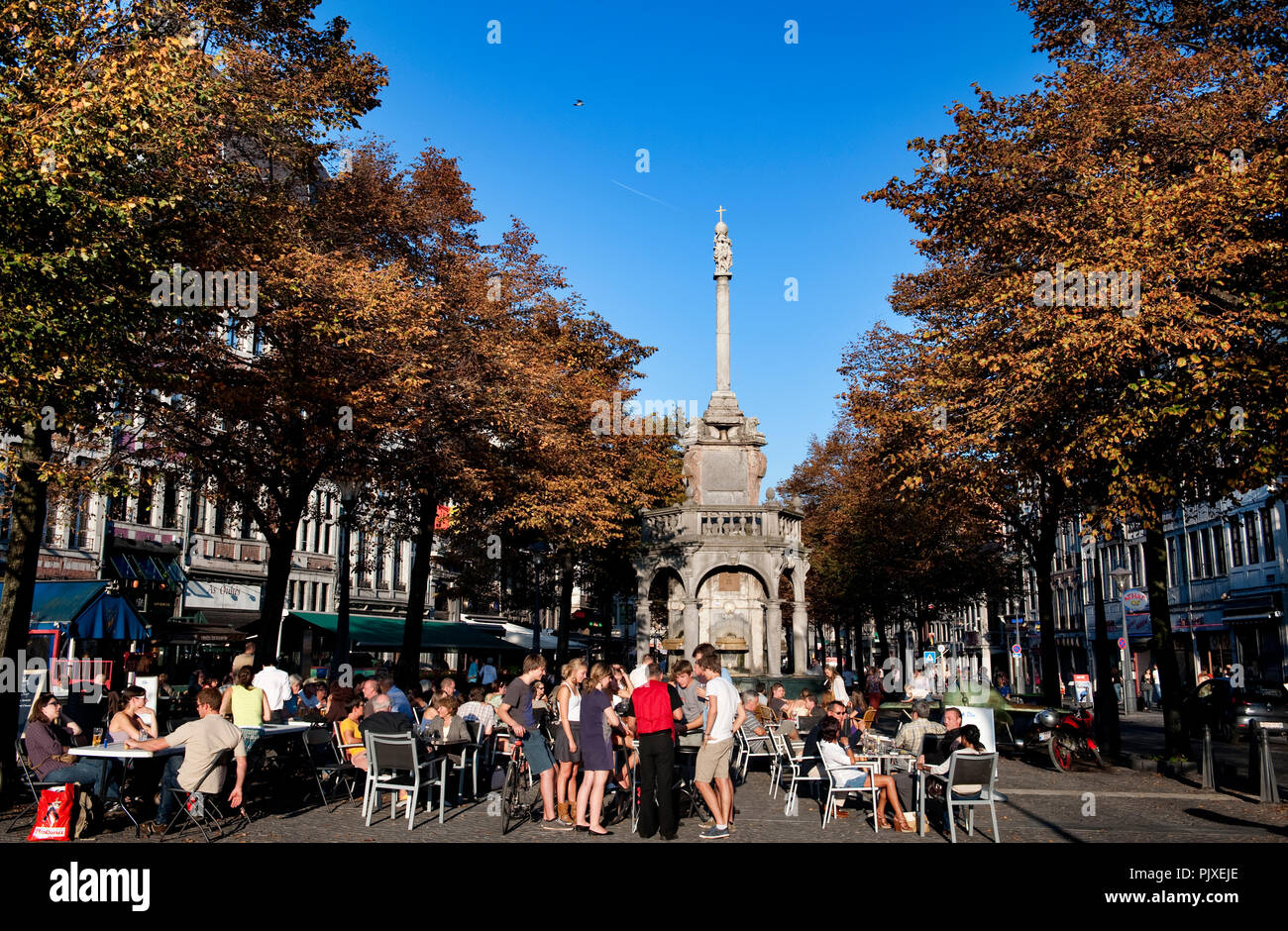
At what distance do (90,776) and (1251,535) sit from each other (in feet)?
140

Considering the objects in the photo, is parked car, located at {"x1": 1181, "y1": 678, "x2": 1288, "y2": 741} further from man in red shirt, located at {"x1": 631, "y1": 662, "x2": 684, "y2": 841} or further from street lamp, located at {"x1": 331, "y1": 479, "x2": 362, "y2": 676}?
street lamp, located at {"x1": 331, "y1": 479, "x2": 362, "y2": 676}

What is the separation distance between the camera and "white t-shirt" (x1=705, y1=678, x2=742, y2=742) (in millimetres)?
11586

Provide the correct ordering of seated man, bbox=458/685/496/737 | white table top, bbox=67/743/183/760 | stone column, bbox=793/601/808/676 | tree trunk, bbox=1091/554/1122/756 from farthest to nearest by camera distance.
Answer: stone column, bbox=793/601/808/676 < tree trunk, bbox=1091/554/1122/756 < seated man, bbox=458/685/496/737 < white table top, bbox=67/743/183/760

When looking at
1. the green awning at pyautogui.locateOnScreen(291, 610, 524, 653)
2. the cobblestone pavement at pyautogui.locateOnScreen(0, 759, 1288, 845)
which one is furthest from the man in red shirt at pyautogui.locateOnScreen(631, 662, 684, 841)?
the green awning at pyautogui.locateOnScreen(291, 610, 524, 653)

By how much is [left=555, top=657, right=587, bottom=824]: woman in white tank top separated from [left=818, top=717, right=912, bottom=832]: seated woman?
2.86 metres

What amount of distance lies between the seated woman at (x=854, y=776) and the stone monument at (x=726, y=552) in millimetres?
14973

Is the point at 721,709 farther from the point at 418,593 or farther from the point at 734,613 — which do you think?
the point at 418,593

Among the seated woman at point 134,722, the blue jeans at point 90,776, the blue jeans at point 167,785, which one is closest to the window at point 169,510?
the seated woman at point 134,722

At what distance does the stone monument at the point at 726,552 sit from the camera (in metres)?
28.2

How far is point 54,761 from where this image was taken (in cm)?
1120

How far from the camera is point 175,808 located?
40.7 feet
